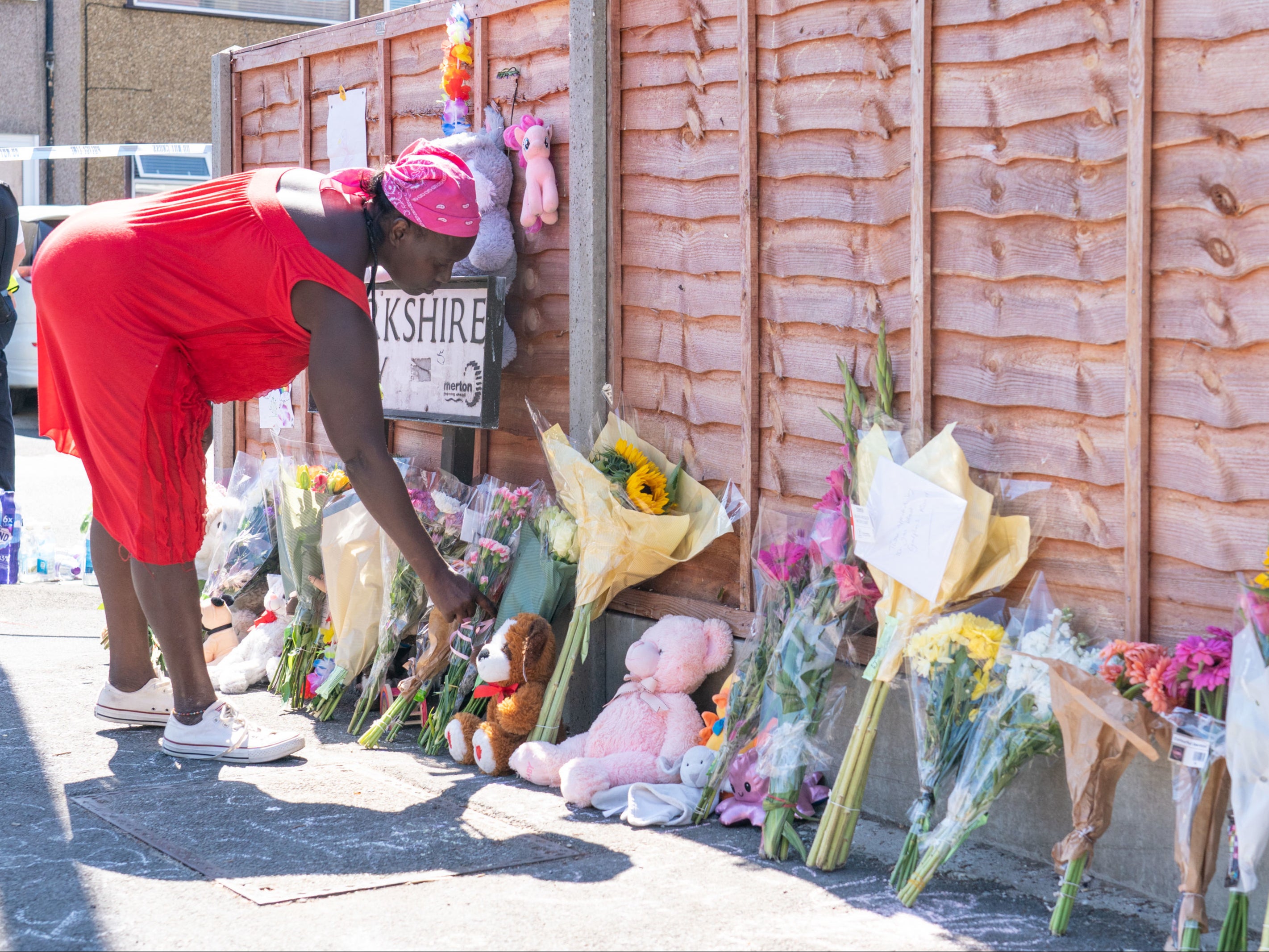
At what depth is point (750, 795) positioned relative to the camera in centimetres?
340

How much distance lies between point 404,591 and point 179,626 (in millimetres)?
713

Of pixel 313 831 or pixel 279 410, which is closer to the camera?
pixel 313 831

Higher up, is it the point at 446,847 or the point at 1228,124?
the point at 1228,124

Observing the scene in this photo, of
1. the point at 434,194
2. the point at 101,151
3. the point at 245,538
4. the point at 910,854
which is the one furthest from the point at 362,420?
the point at 101,151

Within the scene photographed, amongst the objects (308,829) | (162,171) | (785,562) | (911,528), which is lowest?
(308,829)

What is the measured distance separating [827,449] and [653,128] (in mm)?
1173

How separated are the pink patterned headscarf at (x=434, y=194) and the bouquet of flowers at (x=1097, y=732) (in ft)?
6.37

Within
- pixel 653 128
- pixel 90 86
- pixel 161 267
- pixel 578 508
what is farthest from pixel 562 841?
pixel 90 86

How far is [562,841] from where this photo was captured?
10.5ft

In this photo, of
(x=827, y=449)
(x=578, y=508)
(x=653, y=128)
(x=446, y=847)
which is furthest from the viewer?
(x=653, y=128)

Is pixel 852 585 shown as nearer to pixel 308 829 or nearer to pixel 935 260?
pixel 935 260

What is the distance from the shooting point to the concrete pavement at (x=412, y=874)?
2633 mm

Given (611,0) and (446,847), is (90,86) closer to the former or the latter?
(611,0)

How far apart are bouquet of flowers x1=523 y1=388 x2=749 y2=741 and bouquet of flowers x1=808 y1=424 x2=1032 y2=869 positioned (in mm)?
695
